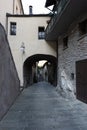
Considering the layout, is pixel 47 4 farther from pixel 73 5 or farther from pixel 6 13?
pixel 73 5

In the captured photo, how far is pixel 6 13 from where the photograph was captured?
19.8 metres

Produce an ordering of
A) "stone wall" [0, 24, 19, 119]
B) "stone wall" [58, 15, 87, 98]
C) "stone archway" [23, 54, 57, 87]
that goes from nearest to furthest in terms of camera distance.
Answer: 1. "stone wall" [0, 24, 19, 119]
2. "stone wall" [58, 15, 87, 98]
3. "stone archway" [23, 54, 57, 87]

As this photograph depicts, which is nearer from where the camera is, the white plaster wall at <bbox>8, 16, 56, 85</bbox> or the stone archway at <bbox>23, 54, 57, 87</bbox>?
the white plaster wall at <bbox>8, 16, 56, 85</bbox>

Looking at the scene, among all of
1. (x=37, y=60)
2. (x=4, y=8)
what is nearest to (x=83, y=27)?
(x=4, y=8)

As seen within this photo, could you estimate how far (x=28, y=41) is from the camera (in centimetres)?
1958

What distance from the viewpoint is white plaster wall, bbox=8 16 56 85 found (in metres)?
19.5

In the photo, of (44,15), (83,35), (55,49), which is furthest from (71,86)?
(44,15)

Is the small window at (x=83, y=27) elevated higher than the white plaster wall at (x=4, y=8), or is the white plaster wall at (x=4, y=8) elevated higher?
the white plaster wall at (x=4, y=8)

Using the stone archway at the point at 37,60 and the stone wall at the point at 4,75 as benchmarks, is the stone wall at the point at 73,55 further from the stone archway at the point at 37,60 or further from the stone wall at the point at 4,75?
the stone archway at the point at 37,60

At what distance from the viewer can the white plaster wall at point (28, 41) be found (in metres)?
19.5

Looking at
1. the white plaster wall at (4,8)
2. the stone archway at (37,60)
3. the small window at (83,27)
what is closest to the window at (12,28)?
the white plaster wall at (4,8)

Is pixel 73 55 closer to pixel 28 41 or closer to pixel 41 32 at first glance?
pixel 28 41

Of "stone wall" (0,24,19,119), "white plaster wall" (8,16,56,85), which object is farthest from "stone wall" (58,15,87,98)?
"white plaster wall" (8,16,56,85)

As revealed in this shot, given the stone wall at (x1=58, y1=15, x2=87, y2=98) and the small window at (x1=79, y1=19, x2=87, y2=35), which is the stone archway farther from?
the small window at (x1=79, y1=19, x2=87, y2=35)
